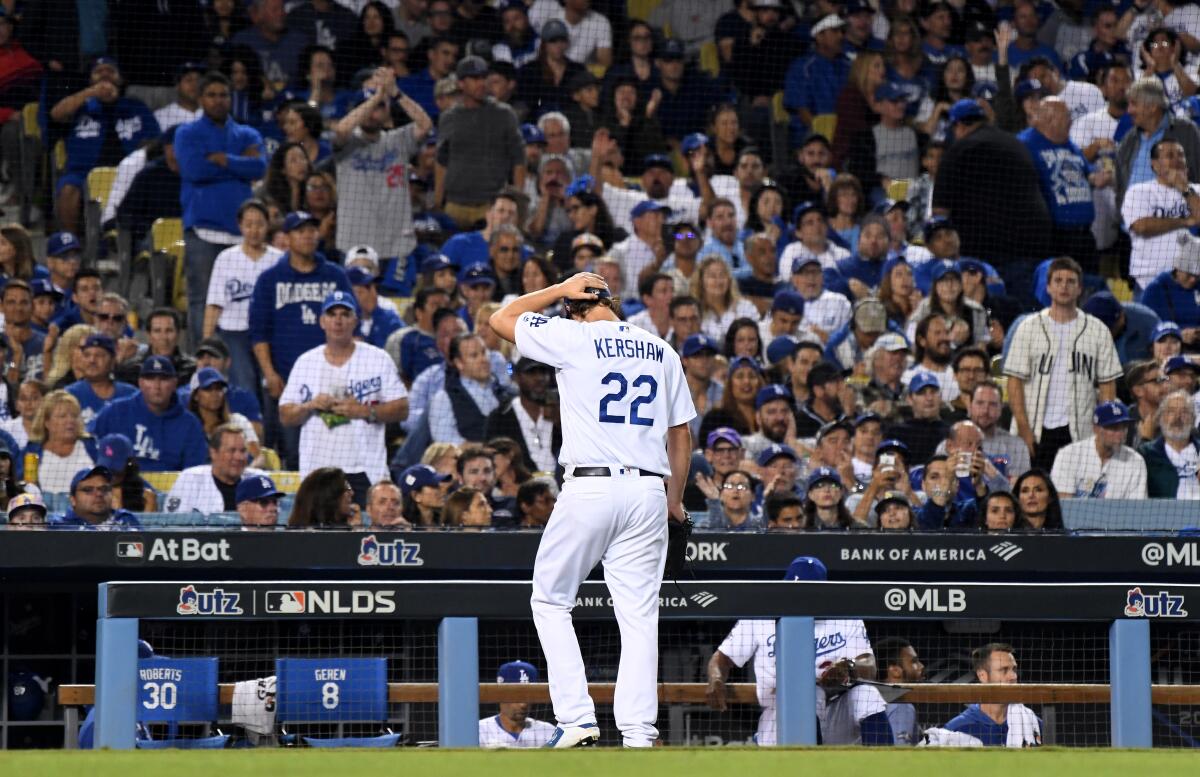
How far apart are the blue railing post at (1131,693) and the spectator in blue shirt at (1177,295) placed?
5.91 m

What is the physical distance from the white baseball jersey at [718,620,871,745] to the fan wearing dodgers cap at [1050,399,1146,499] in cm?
304

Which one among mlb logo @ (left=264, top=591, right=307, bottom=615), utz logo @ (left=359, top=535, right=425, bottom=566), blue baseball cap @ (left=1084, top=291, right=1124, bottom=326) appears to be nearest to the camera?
mlb logo @ (left=264, top=591, right=307, bottom=615)

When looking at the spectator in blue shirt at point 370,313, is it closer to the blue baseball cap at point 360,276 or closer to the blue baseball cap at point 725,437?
the blue baseball cap at point 360,276

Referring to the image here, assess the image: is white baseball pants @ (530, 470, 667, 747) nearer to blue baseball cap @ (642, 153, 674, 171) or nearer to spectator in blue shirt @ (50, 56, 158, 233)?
blue baseball cap @ (642, 153, 674, 171)

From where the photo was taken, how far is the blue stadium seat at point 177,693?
286 inches

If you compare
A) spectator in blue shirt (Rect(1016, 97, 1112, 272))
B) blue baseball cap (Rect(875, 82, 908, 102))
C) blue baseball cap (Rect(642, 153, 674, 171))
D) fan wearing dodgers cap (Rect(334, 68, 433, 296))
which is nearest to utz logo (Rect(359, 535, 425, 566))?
fan wearing dodgers cap (Rect(334, 68, 433, 296))

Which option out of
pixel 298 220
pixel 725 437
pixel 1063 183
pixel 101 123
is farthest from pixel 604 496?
pixel 101 123

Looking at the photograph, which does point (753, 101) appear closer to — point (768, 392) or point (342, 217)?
point (342, 217)

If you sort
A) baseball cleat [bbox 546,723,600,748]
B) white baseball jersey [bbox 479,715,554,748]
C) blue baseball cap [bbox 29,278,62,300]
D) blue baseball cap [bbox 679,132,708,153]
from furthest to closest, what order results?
blue baseball cap [bbox 679,132,708,153], blue baseball cap [bbox 29,278,62,300], white baseball jersey [bbox 479,715,554,748], baseball cleat [bbox 546,723,600,748]

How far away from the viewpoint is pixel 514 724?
27.1ft

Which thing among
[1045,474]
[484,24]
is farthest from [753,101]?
[1045,474]

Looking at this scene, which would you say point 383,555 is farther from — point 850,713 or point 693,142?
point 693,142

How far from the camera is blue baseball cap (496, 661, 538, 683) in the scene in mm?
8242

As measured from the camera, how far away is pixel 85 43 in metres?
→ 14.4
